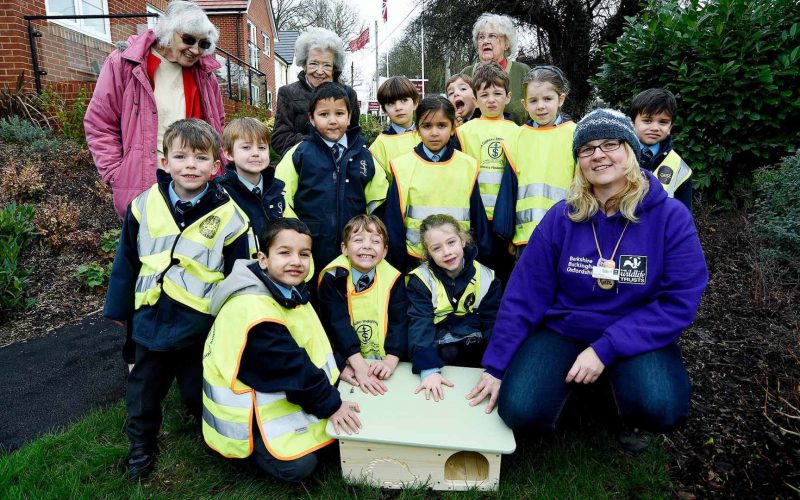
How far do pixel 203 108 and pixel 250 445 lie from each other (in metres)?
2.32

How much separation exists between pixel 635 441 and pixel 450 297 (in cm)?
128

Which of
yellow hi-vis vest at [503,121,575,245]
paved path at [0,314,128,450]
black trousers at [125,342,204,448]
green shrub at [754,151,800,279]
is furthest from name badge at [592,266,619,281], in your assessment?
paved path at [0,314,128,450]

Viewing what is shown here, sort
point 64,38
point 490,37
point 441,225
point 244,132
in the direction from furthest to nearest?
point 64,38
point 490,37
point 441,225
point 244,132

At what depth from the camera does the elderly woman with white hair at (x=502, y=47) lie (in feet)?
14.3

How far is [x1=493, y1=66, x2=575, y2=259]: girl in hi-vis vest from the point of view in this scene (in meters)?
3.40

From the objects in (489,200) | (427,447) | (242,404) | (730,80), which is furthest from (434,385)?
(730,80)

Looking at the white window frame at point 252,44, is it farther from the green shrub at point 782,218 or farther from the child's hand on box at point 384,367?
the child's hand on box at point 384,367

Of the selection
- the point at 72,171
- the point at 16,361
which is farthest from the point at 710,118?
the point at 72,171

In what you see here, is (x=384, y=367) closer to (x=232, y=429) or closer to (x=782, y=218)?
(x=232, y=429)

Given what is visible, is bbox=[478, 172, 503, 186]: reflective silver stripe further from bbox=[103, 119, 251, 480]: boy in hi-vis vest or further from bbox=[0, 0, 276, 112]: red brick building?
bbox=[0, 0, 276, 112]: red brick building

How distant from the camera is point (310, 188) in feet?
11.2

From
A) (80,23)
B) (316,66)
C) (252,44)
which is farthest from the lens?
(252,44)

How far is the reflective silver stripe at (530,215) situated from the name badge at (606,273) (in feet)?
2.65

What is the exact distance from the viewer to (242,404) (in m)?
2.55
